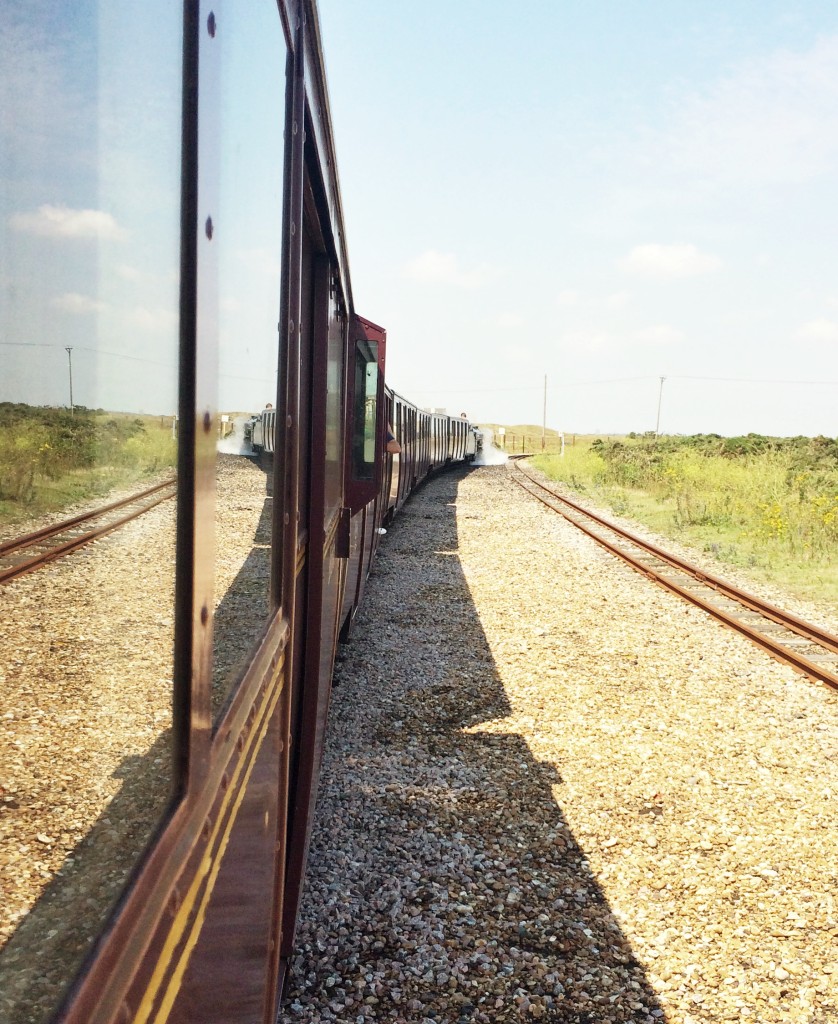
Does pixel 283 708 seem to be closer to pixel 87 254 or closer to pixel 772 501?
pixel 87 254

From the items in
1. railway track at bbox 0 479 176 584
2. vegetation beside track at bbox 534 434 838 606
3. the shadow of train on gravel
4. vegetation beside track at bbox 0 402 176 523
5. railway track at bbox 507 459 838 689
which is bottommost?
the shadow of train on gravel

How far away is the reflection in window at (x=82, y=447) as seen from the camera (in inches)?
25.5

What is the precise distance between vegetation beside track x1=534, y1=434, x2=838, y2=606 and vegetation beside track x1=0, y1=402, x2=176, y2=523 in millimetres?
9949

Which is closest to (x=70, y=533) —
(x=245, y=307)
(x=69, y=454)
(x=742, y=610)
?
(x=69, y=454)

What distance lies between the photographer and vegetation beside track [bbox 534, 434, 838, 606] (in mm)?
11961

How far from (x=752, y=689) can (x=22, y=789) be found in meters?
6.41

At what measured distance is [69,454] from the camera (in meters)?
0.76

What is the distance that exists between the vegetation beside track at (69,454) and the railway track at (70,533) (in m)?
0.02

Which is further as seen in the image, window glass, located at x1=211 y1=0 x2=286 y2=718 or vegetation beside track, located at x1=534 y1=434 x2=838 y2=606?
vegetation beside track, located at x1=534 y1=434 x2=838 y2=606

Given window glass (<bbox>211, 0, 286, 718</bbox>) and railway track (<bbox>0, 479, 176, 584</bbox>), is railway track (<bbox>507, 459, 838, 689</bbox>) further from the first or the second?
railway track (<bbox>0, 479, 176, 584</bbox>)

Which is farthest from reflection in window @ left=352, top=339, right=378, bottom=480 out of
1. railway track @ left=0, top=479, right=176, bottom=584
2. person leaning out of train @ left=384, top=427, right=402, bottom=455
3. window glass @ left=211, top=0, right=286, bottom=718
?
railway track @ left=0, top=479, right=176, bottom=584

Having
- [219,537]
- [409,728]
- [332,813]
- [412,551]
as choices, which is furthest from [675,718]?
[412,551]

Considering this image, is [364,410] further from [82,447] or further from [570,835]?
[82,447]

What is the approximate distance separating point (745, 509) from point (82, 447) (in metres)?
17.1
